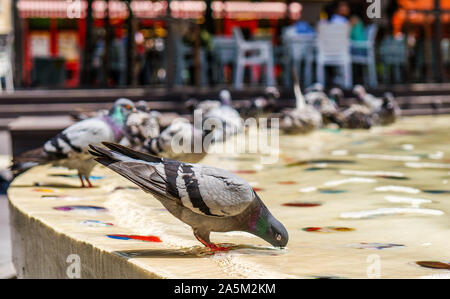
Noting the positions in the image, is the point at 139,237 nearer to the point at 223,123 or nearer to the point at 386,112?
the point at 223,123

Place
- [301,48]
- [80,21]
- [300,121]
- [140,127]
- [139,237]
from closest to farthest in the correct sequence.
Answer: [139,237] < [140,127] < [300,121] < [301,48] < [80,21]

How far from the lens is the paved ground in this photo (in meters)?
3.87

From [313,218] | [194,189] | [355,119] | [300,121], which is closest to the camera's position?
[194,189]

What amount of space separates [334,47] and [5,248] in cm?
738

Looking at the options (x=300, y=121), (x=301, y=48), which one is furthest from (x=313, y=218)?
(x=301, y=48)

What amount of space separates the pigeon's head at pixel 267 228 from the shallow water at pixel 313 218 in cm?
5

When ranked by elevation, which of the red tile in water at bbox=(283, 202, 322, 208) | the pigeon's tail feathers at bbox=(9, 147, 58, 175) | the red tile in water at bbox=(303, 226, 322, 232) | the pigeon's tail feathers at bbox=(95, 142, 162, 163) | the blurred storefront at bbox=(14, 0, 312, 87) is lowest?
the red tile in water at bbox=(283, 202, 322, 208)

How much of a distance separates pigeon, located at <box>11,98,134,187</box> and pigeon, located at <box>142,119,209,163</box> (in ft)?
0.68

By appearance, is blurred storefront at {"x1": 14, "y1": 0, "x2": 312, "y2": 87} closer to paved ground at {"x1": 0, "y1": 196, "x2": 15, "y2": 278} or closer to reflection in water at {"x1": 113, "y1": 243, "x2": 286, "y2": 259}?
paved ground at {"x1": 0, "y1": 196, "x2": 15, "y2": 278}

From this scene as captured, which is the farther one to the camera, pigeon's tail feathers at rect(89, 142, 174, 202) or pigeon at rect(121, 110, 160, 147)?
pigeon at rect(121, 110, 160, 147)

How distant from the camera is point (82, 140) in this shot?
3.77m

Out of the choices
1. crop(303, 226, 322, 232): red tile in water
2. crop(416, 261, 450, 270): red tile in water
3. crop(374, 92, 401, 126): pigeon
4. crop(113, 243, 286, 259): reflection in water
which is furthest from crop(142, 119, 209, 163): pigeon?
crop(374, 92, 401, 126): pigeon
